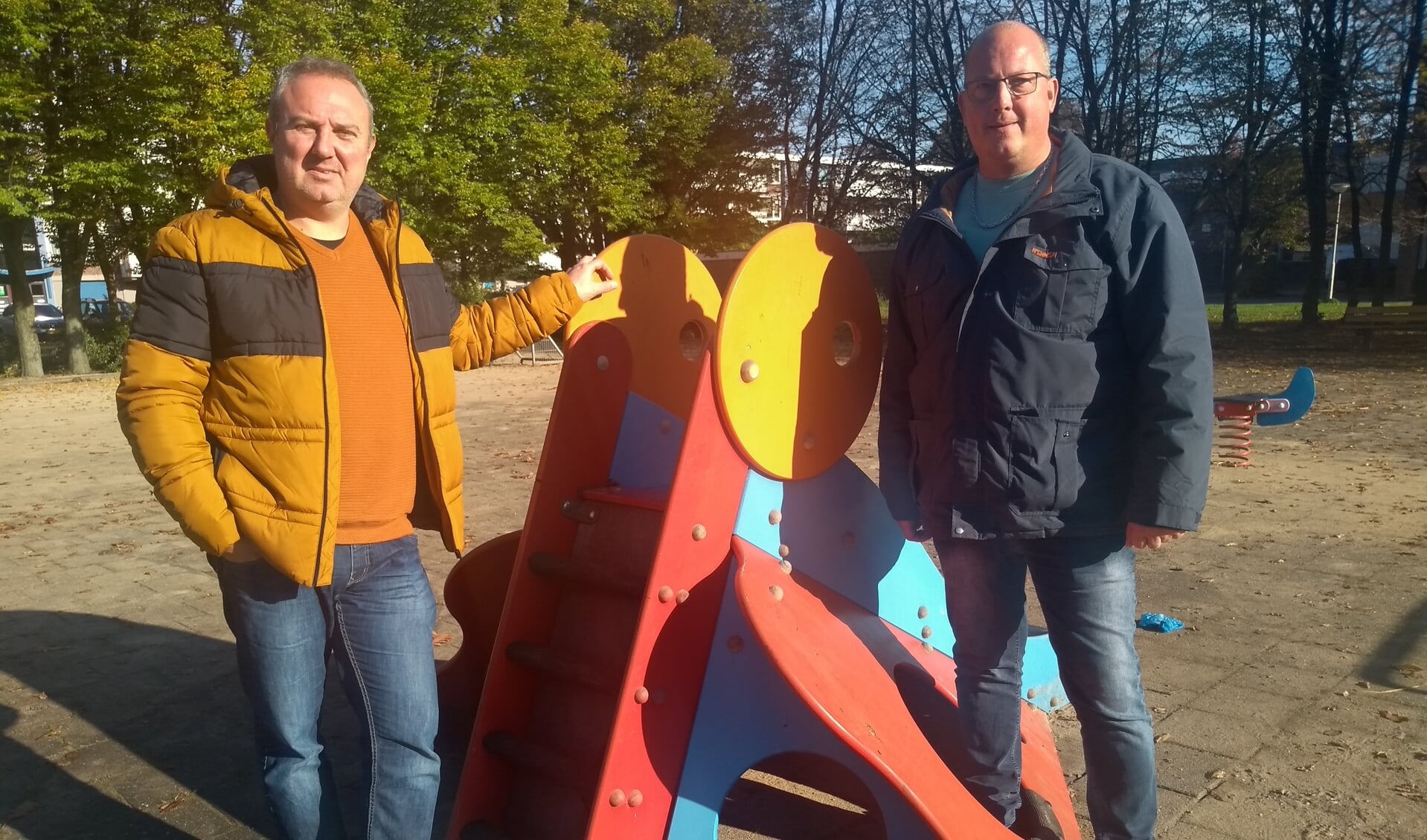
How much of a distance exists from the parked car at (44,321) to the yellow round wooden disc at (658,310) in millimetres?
29245

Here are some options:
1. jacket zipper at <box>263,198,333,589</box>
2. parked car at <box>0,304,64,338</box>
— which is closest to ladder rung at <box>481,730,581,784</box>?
jacket zipper at <box>263,198,333,589</box>

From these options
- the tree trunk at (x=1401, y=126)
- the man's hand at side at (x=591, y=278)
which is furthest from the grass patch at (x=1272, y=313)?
the man's hand at side at (x=591, y=278)

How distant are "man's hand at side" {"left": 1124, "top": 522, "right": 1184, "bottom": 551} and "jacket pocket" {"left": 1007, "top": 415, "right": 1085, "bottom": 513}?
14cm

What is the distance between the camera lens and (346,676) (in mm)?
2295

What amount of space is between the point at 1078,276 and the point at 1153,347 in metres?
0.21

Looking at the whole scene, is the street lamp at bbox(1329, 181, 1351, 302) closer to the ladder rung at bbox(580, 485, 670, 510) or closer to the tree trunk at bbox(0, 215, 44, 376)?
the tree trunk at bbox(0, 215, 44, 376)

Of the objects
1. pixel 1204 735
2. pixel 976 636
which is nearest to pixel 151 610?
pixel 976 636

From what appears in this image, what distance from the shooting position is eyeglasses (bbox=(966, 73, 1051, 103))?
2.20 meters

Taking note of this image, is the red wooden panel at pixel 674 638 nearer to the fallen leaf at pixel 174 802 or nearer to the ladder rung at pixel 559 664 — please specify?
the ladder rung at pixel 559 664

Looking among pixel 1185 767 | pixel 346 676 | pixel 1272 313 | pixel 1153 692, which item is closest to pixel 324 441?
pixel 346 676

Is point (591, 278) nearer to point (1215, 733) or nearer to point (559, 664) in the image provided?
point (559, 664)

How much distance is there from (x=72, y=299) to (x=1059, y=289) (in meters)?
23.4

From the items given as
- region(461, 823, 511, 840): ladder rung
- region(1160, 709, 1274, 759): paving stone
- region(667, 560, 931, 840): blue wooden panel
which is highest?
region(667, 560, 931, 840): blue wooden panel

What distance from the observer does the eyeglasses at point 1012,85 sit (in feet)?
7.22
